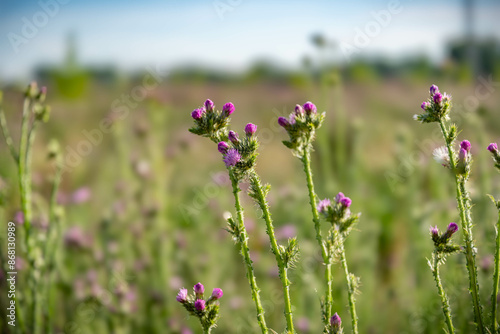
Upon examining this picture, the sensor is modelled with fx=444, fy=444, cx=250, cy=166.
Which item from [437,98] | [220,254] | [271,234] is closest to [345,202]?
[271,234]

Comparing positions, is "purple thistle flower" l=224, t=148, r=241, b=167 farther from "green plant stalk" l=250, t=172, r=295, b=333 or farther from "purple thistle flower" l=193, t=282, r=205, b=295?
"purple thistle flower" l=193, t=282, r=205, b=295

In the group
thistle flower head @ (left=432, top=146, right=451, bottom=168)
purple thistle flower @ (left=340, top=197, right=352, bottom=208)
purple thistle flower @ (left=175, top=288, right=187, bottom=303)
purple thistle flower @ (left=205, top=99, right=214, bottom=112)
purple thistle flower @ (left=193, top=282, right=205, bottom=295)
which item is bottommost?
purple thistle flower @ (left=175, top=288, right=187, bottom=303)

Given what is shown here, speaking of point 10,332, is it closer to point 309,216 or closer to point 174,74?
point 309,216

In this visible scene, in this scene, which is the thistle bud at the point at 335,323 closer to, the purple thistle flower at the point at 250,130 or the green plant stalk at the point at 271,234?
the green plant stalk at the point at 271,234

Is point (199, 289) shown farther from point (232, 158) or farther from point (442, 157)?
point (442, 157)

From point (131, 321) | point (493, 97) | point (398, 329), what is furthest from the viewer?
point (493, 97)

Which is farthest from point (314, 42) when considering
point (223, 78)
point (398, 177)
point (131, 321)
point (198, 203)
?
point (223, 78)

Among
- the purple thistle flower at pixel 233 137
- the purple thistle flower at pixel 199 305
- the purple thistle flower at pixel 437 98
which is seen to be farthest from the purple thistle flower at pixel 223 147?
the purple thistle flower at pixel 437 98

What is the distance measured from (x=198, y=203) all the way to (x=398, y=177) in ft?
3.80

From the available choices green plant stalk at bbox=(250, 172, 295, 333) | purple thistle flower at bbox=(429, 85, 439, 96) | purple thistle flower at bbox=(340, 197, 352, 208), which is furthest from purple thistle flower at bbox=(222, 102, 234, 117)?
purple thistle flower at bbox=(429, 85, 439, 96)

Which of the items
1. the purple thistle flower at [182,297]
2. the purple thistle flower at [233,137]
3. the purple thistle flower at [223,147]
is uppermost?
the purple thistle flower at [233,137]

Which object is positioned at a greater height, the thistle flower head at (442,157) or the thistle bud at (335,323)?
the thistle flower head at (442,157)

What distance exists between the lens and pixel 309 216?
2.68 metres

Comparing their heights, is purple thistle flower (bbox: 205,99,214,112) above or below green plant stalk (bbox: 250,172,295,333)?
above
